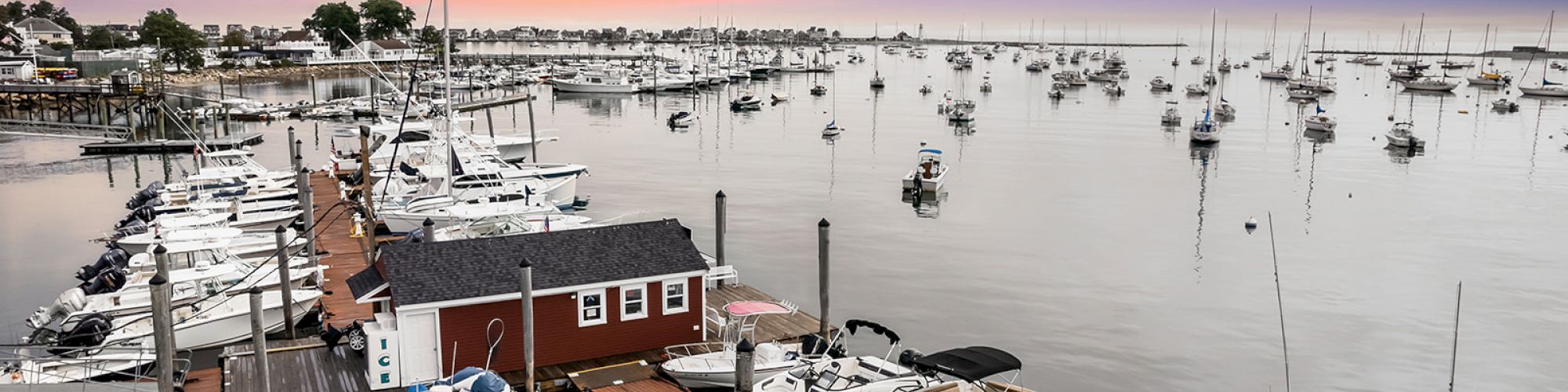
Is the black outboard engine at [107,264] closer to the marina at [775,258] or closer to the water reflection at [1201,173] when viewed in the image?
the marina at [775,258]

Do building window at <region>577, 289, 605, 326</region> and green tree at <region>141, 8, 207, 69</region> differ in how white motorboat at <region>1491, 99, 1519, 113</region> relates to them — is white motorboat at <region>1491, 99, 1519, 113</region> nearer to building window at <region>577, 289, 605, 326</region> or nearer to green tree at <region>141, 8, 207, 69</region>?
building window at <region>577, 289, 605, 326</region>

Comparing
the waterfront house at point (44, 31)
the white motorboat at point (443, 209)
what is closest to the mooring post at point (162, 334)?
the white motorboat at point (443, 209)

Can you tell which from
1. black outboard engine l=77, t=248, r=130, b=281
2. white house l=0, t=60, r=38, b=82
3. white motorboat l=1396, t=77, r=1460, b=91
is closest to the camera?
black outboard engine l=77, t=248, r=130, b=281

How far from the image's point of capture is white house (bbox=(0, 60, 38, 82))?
97.4 metres

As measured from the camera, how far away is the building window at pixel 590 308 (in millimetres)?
20234

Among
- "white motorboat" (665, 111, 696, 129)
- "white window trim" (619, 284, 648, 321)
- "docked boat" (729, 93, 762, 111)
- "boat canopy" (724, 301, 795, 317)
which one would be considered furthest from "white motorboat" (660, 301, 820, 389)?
"docked boat" (729, 93, 762, 111)

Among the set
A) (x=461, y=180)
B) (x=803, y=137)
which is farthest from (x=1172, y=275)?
(x=803, y=137)

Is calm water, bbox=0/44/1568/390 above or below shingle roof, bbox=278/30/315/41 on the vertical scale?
below

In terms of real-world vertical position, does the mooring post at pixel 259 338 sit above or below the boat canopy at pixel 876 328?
above

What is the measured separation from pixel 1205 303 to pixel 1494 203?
27.2 meters

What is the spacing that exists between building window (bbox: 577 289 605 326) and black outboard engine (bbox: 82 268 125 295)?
14194 millimetres

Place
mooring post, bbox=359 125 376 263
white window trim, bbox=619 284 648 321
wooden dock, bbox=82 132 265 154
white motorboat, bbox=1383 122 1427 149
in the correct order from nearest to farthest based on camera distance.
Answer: white window trim, bbox=619 284 648 321 < mooring post, bbox=359 125 376 263 < wooden dock, bbox=82 132 265 154 < white motorboat, bbox=1383 122 1427 149

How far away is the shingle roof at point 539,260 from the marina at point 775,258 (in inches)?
2.3

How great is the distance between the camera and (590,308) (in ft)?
67.0
